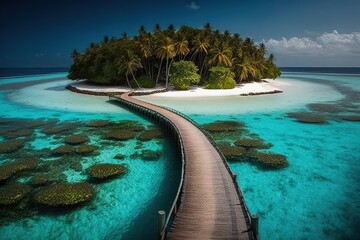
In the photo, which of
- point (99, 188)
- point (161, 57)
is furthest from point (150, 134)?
→ point (161, 57)

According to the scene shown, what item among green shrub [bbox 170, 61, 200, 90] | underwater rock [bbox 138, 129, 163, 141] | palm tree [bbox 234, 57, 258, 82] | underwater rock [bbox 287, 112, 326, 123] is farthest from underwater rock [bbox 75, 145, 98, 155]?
palm tree [bbox 234, 57, 258, 82]

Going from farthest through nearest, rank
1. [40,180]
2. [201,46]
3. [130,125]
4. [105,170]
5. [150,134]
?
[201,46]
[130,125]
[150,134]
[105,170]
[40,180]

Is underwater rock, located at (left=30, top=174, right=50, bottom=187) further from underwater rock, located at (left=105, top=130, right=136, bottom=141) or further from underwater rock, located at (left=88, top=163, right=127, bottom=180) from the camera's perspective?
underwater rock, located at (left=105, top=130, right=136, bottom=141)

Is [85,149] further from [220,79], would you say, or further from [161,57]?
[220,79]

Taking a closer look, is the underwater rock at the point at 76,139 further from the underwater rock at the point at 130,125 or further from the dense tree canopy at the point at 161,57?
the dense tree canopy at the point at 161,57

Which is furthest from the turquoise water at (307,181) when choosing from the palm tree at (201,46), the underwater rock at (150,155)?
the palm tree at (201,46)
